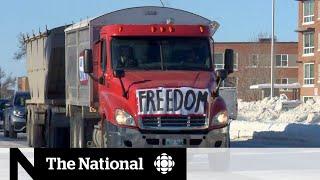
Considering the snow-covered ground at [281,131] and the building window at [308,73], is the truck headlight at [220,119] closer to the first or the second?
the snow-covered ground at [281,131]

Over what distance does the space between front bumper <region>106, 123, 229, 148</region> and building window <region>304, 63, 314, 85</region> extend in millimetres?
67483

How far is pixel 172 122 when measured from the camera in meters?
15.8

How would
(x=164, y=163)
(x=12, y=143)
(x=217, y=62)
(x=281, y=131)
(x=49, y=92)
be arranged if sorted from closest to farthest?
(x=164, y=163) < (x=49, y=92) < (x=12, y=143) < (x=281, y=131) < (x=217, y=62)

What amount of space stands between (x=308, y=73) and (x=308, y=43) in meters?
2.99

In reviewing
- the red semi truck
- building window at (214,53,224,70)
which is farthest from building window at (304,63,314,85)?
Result: the red semi truck

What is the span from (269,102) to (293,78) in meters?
53.7

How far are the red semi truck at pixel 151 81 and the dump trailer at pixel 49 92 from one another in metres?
4.10

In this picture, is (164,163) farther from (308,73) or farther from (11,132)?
(308,73)

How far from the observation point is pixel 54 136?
75.3ft

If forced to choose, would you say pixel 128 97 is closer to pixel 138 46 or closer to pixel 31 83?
pixel 138 46

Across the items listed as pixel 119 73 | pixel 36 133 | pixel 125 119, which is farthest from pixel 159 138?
pixel 36 133

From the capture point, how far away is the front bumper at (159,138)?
15766mm

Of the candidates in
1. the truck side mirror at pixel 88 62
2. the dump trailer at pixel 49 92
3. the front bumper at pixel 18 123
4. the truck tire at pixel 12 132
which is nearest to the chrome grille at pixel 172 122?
the truck side mirror at pixel 88 62

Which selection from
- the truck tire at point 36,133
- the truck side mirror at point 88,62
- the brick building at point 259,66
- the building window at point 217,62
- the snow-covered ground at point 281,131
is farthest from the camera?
the brick building at point 259,66
